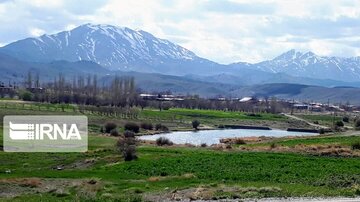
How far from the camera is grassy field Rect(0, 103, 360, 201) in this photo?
28.0 m

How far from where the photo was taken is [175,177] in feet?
115

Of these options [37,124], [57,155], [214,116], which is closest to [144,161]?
[57,155]

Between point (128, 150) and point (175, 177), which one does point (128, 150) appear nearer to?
point (128, 150)

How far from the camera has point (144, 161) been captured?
144 ft

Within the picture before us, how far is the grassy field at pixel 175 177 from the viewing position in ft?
91.7

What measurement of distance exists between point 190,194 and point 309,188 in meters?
6.37

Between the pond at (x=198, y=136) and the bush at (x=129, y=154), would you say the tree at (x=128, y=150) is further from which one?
the pond at (x=198, y=136)

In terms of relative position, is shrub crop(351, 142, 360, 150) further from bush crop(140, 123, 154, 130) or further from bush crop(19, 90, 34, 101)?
bush crop(19, 90, 34, 101)

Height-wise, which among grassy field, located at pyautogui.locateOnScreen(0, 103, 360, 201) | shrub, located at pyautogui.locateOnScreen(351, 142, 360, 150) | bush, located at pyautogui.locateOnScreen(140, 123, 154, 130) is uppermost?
shrub, located at pyautogui.locateOnScreen(351, 142, 360, 150)

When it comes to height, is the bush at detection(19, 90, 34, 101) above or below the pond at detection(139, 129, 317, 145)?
above

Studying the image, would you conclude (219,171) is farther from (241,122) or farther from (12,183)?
(241,122)
